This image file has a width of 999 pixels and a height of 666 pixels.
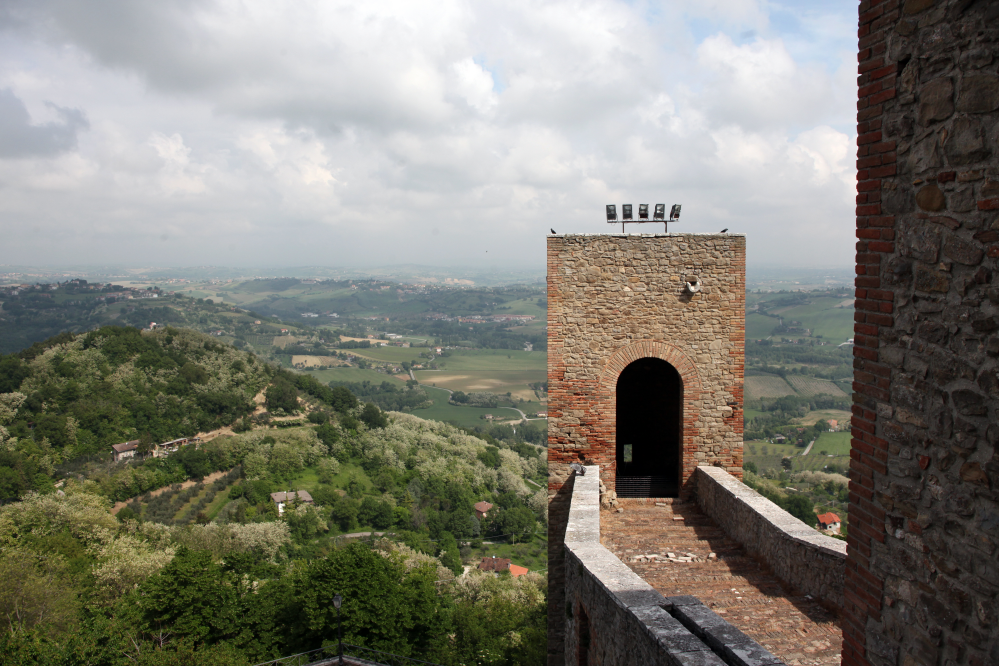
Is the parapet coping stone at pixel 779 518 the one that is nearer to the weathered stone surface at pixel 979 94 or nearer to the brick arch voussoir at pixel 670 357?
the brick arch voussoir at pixel 670 357

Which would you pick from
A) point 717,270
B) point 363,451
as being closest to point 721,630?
point 717,270

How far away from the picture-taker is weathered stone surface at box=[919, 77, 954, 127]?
208 cm

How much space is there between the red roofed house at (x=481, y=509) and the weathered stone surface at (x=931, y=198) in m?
46.9

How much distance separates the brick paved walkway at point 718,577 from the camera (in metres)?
4.52

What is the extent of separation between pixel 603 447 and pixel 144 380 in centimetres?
5492

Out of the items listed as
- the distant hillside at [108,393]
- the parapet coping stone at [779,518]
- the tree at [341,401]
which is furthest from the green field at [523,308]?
the parapet coping stone at [779,518]

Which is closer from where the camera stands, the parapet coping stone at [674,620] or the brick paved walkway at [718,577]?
the parapet coping stone at [674,620]

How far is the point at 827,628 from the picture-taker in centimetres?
468

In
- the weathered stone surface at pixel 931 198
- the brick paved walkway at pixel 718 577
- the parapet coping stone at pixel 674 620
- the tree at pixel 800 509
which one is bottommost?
the tree at pixel 800 509

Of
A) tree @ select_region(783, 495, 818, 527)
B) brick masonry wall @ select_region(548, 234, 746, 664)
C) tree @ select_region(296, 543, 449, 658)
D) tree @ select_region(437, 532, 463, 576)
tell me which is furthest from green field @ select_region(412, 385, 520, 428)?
brick masonry wall @ select_region(548, 234, 746, 664)

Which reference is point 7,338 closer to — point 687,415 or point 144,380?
point 144,380

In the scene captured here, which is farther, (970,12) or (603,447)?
(603,447)

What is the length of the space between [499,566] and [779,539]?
116 feet

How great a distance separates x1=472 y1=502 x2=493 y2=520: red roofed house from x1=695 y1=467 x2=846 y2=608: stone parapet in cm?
4085
